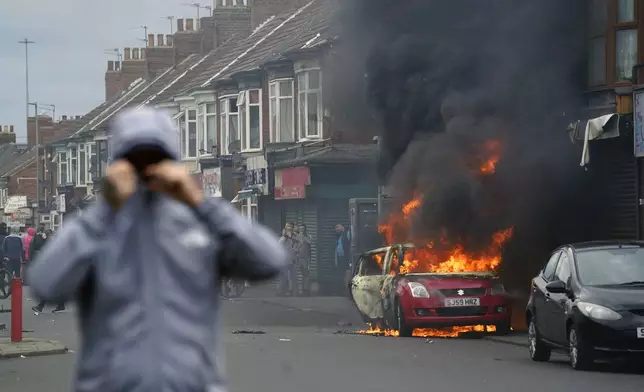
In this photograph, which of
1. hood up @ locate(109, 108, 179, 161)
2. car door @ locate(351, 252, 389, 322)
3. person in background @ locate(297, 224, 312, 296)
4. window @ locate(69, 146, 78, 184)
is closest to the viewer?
hood up @ locate(109, 108, 179, 161)

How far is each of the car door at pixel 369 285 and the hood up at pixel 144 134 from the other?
16.7 m

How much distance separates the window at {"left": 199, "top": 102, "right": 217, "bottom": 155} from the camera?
51219 millimetres

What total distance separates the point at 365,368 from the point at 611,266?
2.82 metres

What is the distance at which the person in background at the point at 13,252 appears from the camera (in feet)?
105

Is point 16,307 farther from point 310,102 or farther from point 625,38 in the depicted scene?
point 310,102

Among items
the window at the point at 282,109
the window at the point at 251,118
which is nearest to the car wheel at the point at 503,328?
the window at the point at 282,109

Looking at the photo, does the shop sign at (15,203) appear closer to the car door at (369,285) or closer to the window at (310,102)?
the window at (310,102)

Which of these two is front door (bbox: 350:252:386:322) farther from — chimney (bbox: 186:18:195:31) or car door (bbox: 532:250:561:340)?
chimney (bbox: 186:18:195:31)

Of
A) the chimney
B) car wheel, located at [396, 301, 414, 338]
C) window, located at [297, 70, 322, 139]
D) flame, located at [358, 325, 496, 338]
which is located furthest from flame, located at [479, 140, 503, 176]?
the chimney

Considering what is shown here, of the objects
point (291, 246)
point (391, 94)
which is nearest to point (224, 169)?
point (291, 246)

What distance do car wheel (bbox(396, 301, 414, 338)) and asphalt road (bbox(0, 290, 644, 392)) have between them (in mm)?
242

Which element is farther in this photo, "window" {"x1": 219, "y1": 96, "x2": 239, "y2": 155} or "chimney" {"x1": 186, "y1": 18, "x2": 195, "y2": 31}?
"chimney" {"x1": 186, "y1": 18, "x2": 195, "y2": 31}

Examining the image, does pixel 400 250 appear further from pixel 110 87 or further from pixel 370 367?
pixel 110 87

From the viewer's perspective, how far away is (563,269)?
1502cm
